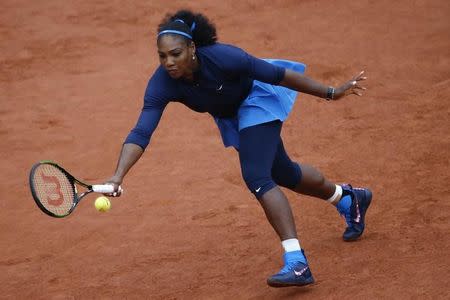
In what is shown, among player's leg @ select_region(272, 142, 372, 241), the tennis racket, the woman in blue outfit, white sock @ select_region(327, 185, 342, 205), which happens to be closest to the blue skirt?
the woman in blue outfit

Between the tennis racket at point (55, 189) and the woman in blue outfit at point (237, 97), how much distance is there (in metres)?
0.26

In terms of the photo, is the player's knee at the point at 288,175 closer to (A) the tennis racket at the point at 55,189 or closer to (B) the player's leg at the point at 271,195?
(B) the player's leg at the point at 271,195

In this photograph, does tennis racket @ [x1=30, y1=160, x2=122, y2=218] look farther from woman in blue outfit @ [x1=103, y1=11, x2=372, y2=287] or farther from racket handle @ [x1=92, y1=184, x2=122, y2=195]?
woman in blue outfit @ [x1=103, y1=11, x2=372, y2=287]

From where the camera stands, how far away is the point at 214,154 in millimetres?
8172

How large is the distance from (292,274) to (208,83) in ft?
4.05

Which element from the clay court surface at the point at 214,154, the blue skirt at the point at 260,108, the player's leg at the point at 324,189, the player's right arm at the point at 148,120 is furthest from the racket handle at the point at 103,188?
the player's leg at the point at 324,189

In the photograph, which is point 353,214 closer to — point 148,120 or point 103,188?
point 148,120

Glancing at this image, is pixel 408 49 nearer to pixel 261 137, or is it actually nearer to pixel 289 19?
pixel 289 19

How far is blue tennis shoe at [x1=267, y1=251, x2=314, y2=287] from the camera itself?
511 centimetres

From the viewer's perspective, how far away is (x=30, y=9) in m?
11.6

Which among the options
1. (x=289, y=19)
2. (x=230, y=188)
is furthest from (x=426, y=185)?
(x=289, y=19)

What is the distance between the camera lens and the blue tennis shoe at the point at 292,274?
5109 millimetres


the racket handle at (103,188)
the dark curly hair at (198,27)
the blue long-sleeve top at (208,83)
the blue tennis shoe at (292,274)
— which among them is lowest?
the blue tennis shoe at (292,274)

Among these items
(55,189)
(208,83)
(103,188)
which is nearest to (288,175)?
(208,83)
